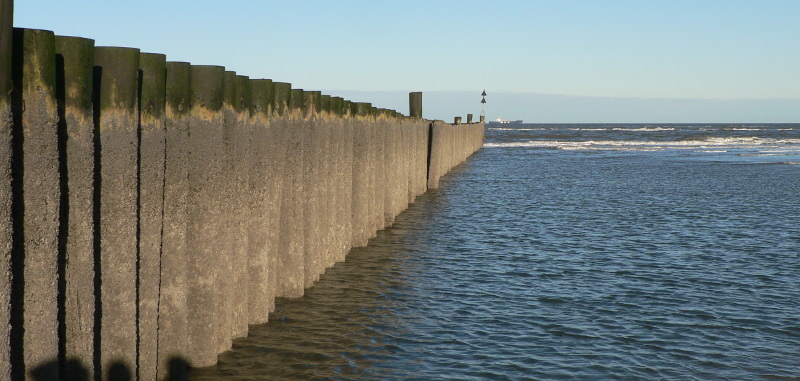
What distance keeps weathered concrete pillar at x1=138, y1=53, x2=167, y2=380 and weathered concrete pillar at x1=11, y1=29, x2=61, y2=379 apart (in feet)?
2.83

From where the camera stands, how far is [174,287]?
539cm

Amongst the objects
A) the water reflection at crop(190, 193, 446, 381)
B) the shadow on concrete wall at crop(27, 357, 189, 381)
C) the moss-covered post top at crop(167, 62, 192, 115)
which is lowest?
the water reflection at crop(190, 193, 446, 381)

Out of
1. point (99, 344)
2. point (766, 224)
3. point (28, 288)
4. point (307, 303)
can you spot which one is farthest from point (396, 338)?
point (766, 224)

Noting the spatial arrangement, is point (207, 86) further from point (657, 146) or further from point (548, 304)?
point (657, 146)

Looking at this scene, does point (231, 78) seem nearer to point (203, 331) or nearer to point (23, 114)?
point (203, 331)

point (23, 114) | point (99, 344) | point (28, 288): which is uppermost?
point (23, 114)

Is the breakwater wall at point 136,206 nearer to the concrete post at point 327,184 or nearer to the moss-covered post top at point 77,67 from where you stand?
the moss-covered post top at point 77,67

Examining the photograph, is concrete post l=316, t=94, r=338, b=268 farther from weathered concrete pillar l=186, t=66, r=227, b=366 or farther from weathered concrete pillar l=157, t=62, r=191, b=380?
weathered concrete pillar l=157, t=62, r=191, b=380

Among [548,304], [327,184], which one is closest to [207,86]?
[327,184]

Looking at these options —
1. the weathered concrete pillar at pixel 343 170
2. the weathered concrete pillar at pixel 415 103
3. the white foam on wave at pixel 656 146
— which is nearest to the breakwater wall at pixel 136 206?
the weathered concrete pillar at pixel 343 170

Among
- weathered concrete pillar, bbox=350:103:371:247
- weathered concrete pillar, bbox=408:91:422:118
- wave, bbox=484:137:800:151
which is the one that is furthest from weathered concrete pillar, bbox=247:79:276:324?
wave, bbox=484:137:800:151

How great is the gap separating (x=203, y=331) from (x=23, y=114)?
2295 mm

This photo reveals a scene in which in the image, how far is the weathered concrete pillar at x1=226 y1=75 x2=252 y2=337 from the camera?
6164 millimetres

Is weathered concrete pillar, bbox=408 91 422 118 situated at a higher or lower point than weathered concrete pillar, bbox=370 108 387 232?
higher
